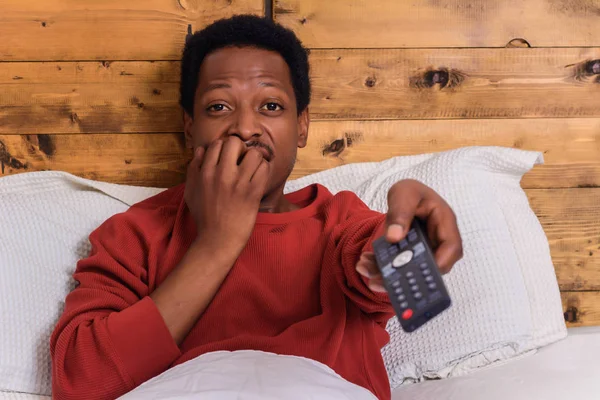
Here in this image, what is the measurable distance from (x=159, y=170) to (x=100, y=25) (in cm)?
35

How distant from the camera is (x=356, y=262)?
0.87 m

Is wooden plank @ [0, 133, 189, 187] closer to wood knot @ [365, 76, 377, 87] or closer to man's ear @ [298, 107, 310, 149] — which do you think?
man's ear @ [298, 107, 310, 149]

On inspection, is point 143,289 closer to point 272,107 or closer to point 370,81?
point 272,107

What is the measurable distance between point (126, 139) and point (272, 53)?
18.3 inches

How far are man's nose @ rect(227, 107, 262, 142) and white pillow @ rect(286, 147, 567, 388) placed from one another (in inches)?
12.5

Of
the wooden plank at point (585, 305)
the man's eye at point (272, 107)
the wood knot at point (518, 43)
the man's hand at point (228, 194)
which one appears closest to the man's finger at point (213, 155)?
the man's hand at point (228, 194)

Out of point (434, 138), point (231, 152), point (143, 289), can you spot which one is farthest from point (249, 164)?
point (434, 138)

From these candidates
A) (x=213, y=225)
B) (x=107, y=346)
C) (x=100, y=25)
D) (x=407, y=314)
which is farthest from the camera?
(x=100, y=25)

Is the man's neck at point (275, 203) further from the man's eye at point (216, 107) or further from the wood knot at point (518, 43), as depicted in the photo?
the wood knot at point (518, 43)

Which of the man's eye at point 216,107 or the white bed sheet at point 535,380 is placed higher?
the man's eye at point 216,107

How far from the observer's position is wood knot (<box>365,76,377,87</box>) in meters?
1.40

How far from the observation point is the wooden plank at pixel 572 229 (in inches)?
56.2

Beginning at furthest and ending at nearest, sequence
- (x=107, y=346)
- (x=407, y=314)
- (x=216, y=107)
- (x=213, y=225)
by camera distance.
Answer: (x=216, y=107) → (x=213, y=225) → (x=107, y=346) → (x=407, y=314)

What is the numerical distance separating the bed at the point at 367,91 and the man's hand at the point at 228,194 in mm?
436
